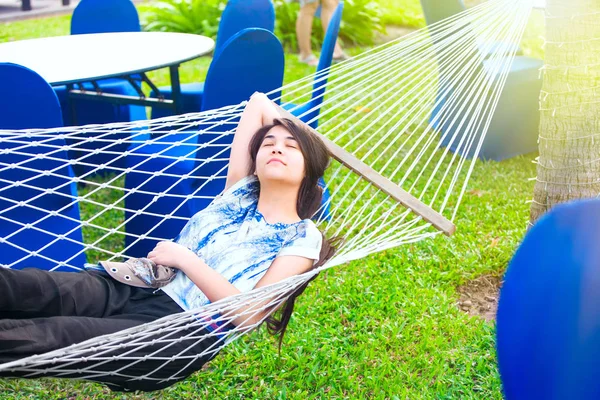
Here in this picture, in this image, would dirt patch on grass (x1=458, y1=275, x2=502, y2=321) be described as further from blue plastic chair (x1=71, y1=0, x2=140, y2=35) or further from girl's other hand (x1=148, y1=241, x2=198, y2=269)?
blue plastic chair (x1=71, y1=0, x2=140, y2=35)

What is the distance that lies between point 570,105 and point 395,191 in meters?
0.69

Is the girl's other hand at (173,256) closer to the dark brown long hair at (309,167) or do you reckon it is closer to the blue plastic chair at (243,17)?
the dark brown long hair at (309,167)

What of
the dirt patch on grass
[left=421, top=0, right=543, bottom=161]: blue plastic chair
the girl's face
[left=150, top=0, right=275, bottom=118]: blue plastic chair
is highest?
[left=150, top=0, right=275, bottom=118]: blue plastic chair

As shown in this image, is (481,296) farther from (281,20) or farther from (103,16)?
(281,20)

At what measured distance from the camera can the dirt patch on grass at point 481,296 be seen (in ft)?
8.04

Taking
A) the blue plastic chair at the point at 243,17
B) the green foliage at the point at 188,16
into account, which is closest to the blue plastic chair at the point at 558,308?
the blue plastic chair at the point at 243,17

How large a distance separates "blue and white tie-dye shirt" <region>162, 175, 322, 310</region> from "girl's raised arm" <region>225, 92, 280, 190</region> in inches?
2.4

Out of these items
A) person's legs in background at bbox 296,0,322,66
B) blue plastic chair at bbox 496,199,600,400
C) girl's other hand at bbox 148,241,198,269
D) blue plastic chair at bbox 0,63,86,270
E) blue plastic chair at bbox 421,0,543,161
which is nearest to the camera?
blue plastic chair at bbox 496,199,600,400

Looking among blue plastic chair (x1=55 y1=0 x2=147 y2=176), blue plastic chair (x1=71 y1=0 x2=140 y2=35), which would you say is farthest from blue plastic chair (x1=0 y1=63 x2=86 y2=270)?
blue plastic chair (x1=71 y1=0 x2=140 y2=35)

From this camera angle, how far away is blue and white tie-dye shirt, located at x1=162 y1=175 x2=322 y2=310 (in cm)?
183

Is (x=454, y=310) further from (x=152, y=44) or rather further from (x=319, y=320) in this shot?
(x=152, y=44)

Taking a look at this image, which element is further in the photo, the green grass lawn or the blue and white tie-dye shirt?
the green grass lawn

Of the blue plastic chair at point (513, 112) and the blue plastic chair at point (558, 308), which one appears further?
the blue plastic chair at point (513, 112)

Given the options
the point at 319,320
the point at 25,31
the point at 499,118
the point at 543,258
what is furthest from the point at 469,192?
the point at 25,31
